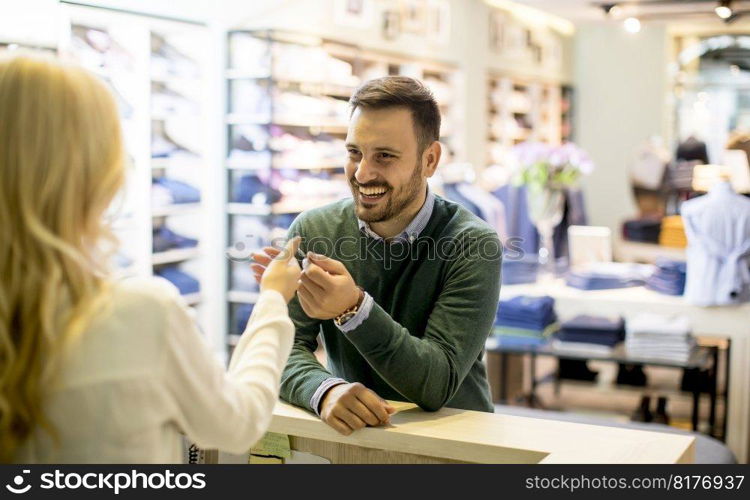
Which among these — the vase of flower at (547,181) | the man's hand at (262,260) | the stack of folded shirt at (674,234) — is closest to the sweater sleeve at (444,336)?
the man's hand at (262,260)

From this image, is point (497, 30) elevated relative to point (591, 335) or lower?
elevated

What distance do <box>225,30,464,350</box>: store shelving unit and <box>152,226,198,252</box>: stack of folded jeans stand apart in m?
0.34

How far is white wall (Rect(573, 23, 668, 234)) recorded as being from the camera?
41.4ft

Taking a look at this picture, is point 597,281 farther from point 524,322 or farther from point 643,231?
point 643,231

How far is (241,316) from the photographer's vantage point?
21.0 ft

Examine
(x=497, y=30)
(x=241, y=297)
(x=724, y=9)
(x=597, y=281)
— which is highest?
(x=497, y=30)

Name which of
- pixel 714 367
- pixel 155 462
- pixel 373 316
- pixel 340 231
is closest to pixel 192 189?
pixel 714 367

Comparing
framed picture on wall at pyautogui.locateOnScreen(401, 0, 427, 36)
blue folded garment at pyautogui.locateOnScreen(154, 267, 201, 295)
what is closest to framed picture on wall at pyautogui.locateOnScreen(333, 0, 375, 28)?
framed picture on wall at pyautogui.locateOnScreen(401, 0, 427, 36)

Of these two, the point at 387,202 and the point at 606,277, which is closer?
the point at 387,202

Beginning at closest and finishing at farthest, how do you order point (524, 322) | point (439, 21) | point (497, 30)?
1. point (524, 322)
2. point (439, 21)
3. point (497, 30)

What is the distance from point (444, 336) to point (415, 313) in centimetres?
14

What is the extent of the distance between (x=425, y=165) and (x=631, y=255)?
6163mm

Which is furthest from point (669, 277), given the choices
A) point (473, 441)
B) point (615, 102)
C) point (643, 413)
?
point (615, 102)

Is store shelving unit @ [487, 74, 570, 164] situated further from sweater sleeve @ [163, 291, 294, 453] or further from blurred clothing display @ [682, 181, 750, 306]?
sweater sleeve @ [163, 291, 294, 453]
